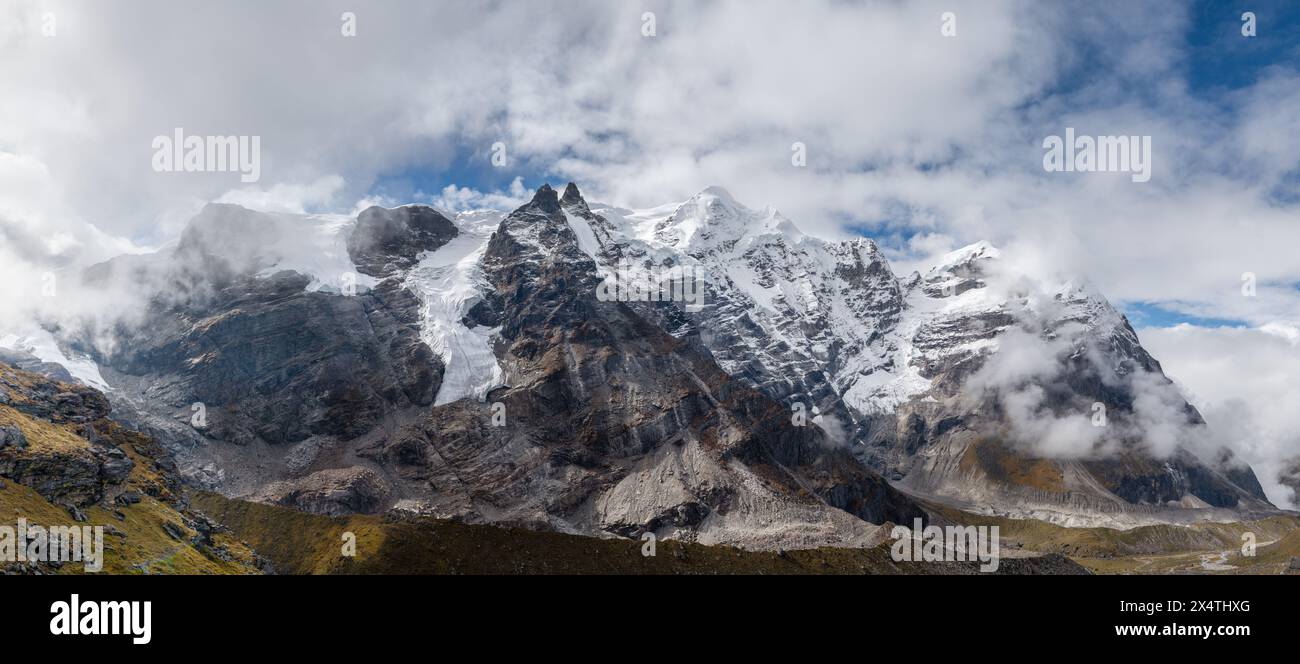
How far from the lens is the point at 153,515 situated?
145 m

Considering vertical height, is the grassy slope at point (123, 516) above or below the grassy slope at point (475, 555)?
above

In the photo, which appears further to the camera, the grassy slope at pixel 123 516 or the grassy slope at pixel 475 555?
the grassy slope at pixel 475 555

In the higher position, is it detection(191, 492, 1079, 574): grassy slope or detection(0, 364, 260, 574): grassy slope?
detection(0, 364, 260, 574): grassy slope

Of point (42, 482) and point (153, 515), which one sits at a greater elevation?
point (42, 482)

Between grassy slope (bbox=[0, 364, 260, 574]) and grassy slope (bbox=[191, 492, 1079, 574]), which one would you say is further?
grassy slope (bbox=[191, 492, 1079, 574])

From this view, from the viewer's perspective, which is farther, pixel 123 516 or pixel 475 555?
pixel 475 555

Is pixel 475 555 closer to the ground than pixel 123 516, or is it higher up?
closer to the ground
